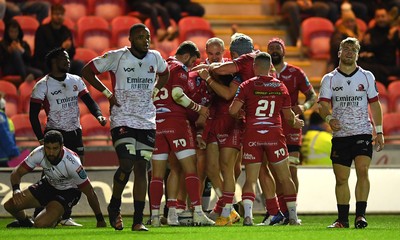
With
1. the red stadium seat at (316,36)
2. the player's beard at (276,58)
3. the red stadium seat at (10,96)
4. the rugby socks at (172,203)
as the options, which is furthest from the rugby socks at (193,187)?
the red stadium seat at (316,36)

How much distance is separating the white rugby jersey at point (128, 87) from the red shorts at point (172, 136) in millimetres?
1087

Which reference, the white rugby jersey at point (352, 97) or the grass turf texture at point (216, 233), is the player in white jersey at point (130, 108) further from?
the white rugby jersey at point (352, 97)

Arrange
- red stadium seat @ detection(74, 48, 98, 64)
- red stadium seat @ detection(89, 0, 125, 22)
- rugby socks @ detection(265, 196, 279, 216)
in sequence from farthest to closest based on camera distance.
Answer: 1. red stadium seat @ detection(89, 0, 125, 22)
2. red stadium seat @ detection(74, 48, 98, 64)
3. rugby socks @ detection(265, 196, 279, 216)

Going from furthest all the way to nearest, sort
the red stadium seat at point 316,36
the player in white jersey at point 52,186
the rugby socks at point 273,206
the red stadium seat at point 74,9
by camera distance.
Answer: the red stadium seat at point 316,36, the red stadium seat at point 74,9, the rugby socks at point 273,206, the player in white jersey at point 52,186

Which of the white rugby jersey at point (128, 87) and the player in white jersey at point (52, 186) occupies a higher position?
the white rugby jersey at point (128, 87)

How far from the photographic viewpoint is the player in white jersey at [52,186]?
47.5 feet

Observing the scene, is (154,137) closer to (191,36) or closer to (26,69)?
(26,69)

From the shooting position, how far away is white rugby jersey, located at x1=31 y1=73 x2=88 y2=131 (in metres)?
15.3

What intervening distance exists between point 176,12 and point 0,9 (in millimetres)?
3480

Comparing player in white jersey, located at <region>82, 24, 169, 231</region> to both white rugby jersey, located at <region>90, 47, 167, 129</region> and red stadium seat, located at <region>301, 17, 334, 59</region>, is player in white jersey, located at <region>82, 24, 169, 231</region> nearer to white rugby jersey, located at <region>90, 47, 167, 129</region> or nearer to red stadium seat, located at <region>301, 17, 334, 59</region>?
white rugby jersey, located at <region>90, 47, 167, 129</region>

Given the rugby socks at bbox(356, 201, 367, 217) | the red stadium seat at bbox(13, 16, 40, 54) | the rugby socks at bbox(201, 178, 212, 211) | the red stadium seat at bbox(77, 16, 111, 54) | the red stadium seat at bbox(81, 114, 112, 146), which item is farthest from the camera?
the red stadium seat at bbox(77, 16, 111, 54)

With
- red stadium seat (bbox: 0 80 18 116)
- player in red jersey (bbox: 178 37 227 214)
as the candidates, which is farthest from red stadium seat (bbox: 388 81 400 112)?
player in red jersey (bbox: 178 37 227 214)

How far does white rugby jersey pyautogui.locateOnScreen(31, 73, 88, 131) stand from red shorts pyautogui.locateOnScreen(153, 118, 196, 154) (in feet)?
3.68

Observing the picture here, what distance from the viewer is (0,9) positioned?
22.2 m
